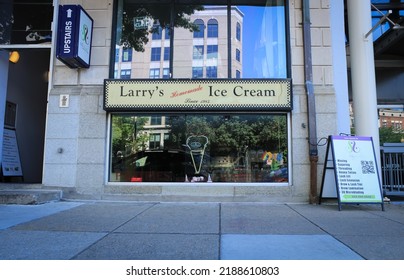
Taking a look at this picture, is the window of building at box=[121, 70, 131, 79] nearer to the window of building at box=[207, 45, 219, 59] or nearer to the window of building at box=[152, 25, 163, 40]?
the window of building at box=[152, 25, 163, 40]

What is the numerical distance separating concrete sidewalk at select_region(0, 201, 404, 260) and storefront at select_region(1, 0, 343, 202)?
1.06 m

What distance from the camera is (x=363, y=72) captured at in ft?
30.0

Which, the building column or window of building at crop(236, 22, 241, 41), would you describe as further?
window of building at crop(236, 22, 241, 41)

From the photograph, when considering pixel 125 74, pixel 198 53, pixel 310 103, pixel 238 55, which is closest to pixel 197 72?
pixel 198 53

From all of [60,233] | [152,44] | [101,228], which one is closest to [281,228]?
[101,228]

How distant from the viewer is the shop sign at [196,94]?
29.3ft

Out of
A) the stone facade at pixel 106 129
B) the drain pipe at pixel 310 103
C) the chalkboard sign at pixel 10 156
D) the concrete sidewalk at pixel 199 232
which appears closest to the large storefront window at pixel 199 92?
the stone facade at pixel 106 129

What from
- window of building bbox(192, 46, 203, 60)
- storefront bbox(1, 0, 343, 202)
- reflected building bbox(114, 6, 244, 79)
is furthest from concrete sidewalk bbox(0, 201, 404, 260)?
window of building bbox(192, 46, 203, 60)

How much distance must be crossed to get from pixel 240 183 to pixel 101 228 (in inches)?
169

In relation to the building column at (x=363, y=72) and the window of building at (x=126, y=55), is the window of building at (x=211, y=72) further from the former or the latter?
the building column at (x=363, y=72)

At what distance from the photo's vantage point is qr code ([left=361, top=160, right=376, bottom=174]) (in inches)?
309

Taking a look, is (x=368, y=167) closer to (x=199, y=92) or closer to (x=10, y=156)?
(x=199, y=92)
